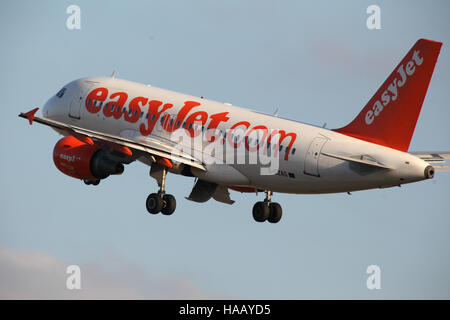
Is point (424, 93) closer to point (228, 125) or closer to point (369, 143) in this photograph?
point (369, 143)

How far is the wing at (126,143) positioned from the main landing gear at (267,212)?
4.27 m

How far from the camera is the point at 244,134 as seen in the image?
62750 mm

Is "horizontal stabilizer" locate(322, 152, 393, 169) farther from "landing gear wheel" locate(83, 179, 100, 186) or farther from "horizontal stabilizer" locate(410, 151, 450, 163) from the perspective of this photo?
"landing gear wheel" locate(83, 179, 100, 186)

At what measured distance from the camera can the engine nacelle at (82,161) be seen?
6630cm

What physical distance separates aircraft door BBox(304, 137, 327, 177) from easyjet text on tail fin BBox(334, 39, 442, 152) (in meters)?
1.85

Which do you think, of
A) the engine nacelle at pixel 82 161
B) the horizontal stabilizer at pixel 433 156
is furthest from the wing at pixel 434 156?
the engine nacelle at pixel 82 161

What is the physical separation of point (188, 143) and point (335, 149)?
924cm

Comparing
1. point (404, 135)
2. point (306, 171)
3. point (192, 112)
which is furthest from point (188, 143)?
point (404, 135)

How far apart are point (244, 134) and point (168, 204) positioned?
213 inches

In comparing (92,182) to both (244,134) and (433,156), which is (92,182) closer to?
(244,134)

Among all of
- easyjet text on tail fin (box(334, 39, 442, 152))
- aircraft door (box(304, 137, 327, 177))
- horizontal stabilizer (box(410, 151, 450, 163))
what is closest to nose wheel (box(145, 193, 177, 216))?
aircraft door (box(304, 137, 327, 177))

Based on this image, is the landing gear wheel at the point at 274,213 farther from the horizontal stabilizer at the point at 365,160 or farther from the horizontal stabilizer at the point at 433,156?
the horizontal stabilizer at the point at 365,160

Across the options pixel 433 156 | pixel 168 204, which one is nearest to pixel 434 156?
pixel 433 156

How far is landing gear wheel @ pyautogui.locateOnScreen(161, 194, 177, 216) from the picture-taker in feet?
212
